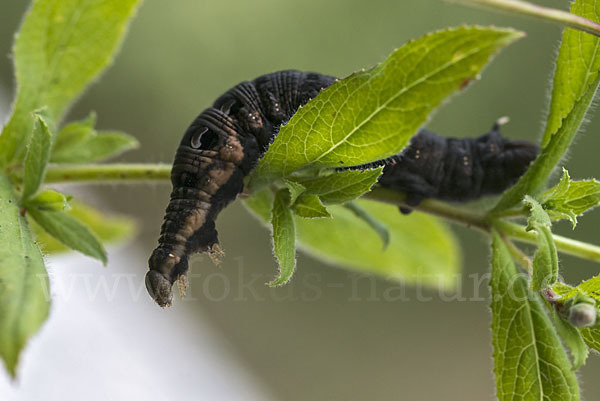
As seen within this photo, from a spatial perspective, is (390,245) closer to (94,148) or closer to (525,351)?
(525,351)

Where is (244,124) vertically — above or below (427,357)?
above

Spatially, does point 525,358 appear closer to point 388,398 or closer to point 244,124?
point 244,124

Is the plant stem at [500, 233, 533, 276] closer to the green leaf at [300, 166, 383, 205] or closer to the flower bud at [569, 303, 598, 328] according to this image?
the flower bud at [569, 303, 598, 328]

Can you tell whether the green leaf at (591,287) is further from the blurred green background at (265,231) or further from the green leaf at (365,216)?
the blurred green background at (265,231)

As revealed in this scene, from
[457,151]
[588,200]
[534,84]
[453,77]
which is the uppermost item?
[453,77]

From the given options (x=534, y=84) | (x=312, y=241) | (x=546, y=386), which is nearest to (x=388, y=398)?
(x=534, y=84)

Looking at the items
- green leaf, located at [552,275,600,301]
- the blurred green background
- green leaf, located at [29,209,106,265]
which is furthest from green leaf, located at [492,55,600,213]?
the blurred green background

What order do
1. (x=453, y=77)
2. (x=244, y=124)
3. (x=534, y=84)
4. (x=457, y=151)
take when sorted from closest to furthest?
(x=453, y=77) → (x=244, y=124) → (x=457, y=151) → (x=534, y=84)

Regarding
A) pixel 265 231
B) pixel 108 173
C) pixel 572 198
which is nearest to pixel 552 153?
pixel 572 198
